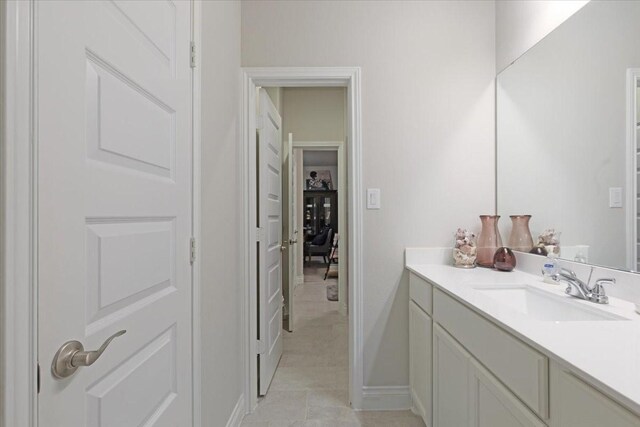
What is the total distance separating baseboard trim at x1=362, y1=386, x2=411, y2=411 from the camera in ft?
6.59

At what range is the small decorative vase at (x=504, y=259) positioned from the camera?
182cm

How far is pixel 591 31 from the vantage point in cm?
139

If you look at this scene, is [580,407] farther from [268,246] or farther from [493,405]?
[268,246]

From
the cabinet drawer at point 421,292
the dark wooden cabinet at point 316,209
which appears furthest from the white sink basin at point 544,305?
the dark wooden cabinet at point 316,209

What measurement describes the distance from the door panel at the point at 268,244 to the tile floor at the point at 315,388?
0.41ft

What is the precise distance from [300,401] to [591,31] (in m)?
2.43

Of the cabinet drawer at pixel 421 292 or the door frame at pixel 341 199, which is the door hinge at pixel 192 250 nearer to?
the cabinet drawer at pixel 421 292

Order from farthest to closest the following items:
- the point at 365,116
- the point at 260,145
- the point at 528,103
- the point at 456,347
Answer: the point at 260,145
the point at 365,116
the point at 528,103
the point at 456,347

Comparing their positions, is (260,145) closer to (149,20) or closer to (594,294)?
(149,20)

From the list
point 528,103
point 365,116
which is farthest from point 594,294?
point 365,116

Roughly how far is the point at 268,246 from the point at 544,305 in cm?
158

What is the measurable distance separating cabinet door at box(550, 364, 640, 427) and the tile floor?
1.34 m

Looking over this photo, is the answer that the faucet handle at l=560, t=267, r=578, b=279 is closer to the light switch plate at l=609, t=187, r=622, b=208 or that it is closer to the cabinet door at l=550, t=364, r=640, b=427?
the light switch plate at l=609, t=187, r=622, b=208

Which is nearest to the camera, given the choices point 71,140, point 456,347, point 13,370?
point 13,370
